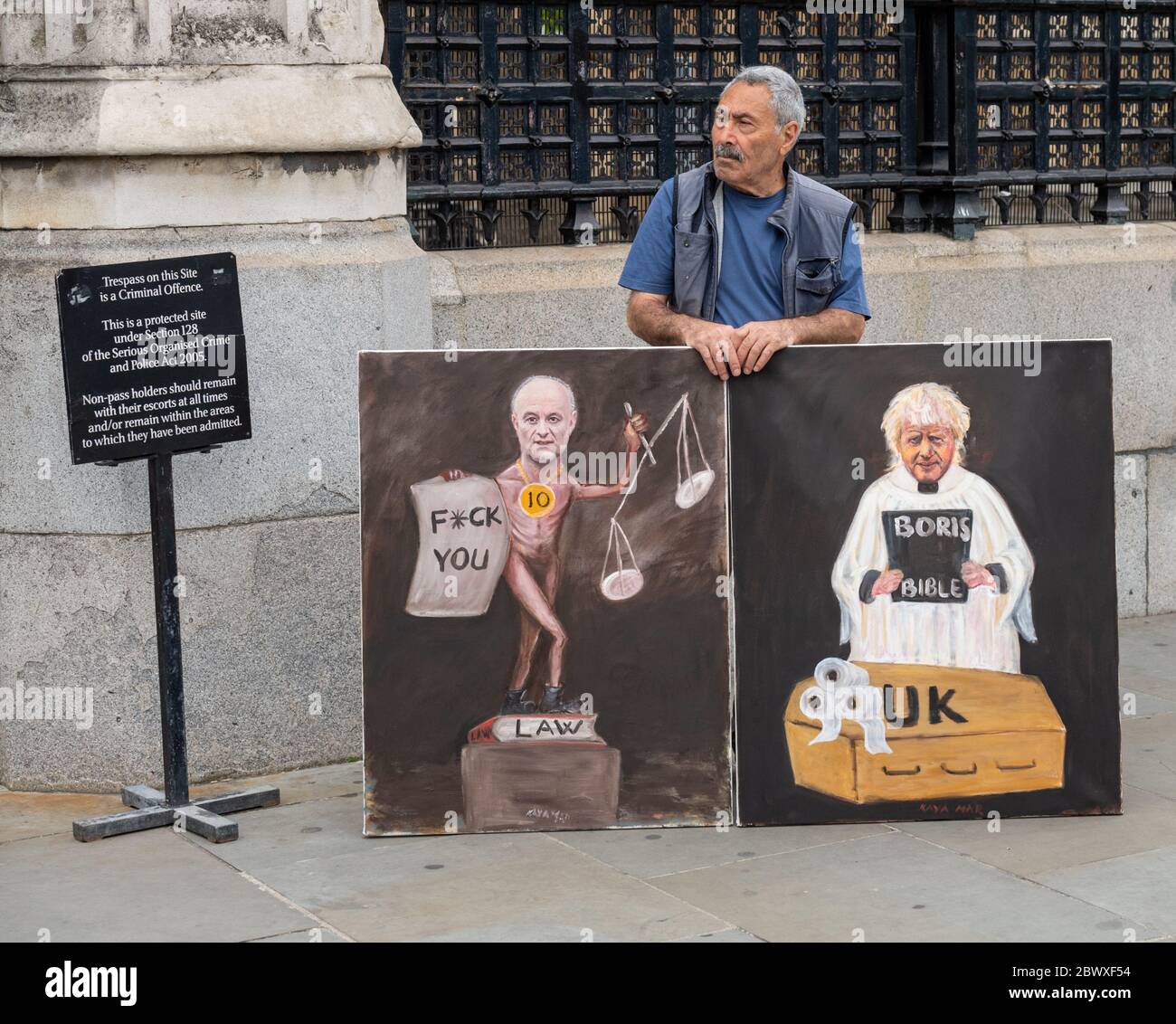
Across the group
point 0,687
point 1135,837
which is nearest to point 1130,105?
point 1135,837

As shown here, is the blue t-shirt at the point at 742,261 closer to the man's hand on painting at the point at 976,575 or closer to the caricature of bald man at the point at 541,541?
the caricature of bald man at the point at 541,541

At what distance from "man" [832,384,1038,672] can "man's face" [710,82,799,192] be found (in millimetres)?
870

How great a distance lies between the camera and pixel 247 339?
6.25m

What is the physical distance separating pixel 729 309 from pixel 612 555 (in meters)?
0.85

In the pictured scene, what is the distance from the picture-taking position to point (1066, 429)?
5676 millimetres

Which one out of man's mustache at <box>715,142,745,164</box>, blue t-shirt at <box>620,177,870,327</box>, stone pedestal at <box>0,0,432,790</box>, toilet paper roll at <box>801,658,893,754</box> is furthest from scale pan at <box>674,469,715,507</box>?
stone pedestal at <box>0,0,432,790</box>

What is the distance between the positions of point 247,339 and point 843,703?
2.28 m

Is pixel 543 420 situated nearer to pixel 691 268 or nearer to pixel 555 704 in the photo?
pixel 691 268

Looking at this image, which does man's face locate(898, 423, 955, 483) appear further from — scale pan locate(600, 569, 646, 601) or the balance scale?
scale pan locate(600, 569, 646, 601)

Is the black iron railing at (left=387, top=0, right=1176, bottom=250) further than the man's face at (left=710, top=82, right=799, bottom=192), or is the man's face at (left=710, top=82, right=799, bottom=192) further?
the black iron railing at (left=387, top=0, right=1176, bottom=250)

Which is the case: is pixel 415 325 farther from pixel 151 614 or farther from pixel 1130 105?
pixel 1130 105

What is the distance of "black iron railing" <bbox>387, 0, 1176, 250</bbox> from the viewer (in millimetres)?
7363

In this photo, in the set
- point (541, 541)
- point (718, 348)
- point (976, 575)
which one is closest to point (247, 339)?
point (541, 541)

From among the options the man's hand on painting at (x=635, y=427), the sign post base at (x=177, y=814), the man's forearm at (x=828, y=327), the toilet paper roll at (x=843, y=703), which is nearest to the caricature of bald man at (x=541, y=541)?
the man's hand on painting at (x=635, y=427)
